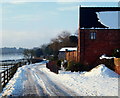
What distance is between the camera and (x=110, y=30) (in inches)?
1423

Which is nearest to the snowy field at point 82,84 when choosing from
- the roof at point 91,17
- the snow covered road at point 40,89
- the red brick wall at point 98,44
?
the snow covered road at point 40,89

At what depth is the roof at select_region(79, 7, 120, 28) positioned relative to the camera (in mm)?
36875

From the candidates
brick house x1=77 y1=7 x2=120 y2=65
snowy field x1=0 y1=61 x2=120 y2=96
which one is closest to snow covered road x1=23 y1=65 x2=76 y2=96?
snowy field x1=0 y1=61 x2=120 y2=96

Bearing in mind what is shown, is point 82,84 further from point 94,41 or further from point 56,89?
point 94,41

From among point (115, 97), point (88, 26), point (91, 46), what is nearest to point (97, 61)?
point (91, 46)

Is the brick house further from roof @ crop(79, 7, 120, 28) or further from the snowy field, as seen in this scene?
the snowy field

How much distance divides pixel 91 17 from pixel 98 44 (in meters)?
4.52

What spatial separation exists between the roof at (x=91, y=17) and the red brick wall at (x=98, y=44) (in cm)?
114

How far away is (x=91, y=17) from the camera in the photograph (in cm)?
3856

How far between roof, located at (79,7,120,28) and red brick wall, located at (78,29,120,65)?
1.14m

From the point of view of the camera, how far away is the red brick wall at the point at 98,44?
36.2m

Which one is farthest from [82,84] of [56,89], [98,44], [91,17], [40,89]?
[91,17]

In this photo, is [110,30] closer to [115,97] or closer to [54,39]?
[115,97]

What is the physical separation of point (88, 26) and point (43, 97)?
79.7 ft
